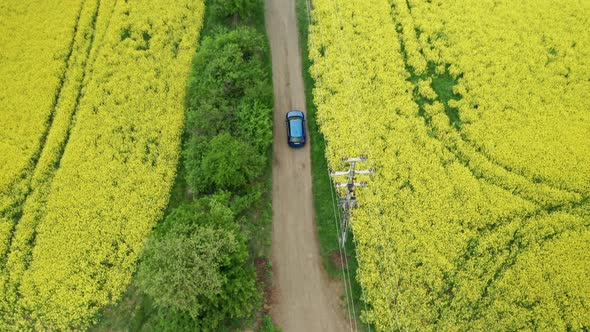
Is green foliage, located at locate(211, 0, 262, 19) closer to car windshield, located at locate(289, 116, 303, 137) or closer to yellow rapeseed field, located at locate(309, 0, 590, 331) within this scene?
yellow rapeseed field, located at locate(309, 0, 590, 331)

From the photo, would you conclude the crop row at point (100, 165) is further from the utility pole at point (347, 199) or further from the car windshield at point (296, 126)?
the utility pole at point (347, 199)

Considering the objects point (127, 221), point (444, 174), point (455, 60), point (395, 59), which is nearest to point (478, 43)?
point (455, 60)

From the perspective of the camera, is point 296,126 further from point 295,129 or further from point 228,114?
point 228,114

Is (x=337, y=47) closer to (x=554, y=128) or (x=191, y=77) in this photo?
(x=191, y=77)

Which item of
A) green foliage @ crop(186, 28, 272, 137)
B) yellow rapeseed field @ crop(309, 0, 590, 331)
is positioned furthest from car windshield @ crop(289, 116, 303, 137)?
green foliage @ crop(186, 28, 272, 137)

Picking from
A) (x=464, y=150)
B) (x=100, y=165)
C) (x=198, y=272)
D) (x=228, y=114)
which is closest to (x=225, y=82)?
(x=228, y=114)

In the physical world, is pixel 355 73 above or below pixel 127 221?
above
